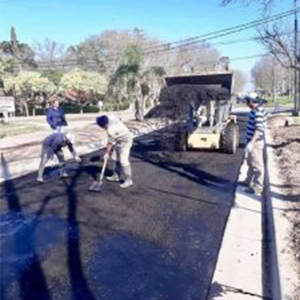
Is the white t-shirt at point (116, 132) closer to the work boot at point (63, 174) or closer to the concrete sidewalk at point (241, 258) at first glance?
the work boot at point (63, 174)

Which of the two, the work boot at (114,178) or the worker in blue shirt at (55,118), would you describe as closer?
the work boot at (114,178)

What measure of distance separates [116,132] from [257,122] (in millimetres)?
2790

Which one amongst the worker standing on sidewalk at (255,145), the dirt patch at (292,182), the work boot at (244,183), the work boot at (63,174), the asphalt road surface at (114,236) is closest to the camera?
the asphalt road surface at (114,236)

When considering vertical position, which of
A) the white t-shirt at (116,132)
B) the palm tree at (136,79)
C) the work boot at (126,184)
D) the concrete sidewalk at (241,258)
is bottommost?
the concrete sidewalk at (241,258)

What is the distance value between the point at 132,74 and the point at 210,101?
50.8 ft

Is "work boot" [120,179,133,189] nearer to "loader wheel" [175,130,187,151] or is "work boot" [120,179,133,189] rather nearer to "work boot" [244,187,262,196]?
"work boot" [244,187,262,196]

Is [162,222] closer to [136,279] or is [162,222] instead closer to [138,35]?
[136,279]

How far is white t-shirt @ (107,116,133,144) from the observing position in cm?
877

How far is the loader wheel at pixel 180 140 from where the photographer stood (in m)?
13.5

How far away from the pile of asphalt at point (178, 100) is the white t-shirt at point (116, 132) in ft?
11.3

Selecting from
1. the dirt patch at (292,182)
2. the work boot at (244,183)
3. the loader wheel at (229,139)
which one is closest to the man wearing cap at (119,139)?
the work boot at (244,183)

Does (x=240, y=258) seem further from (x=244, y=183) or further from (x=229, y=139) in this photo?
(x=229, y=139)

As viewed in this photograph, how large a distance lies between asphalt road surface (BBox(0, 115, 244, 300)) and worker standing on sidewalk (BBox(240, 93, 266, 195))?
20.4 inches

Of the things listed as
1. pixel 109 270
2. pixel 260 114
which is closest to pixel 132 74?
pixel 260 114
